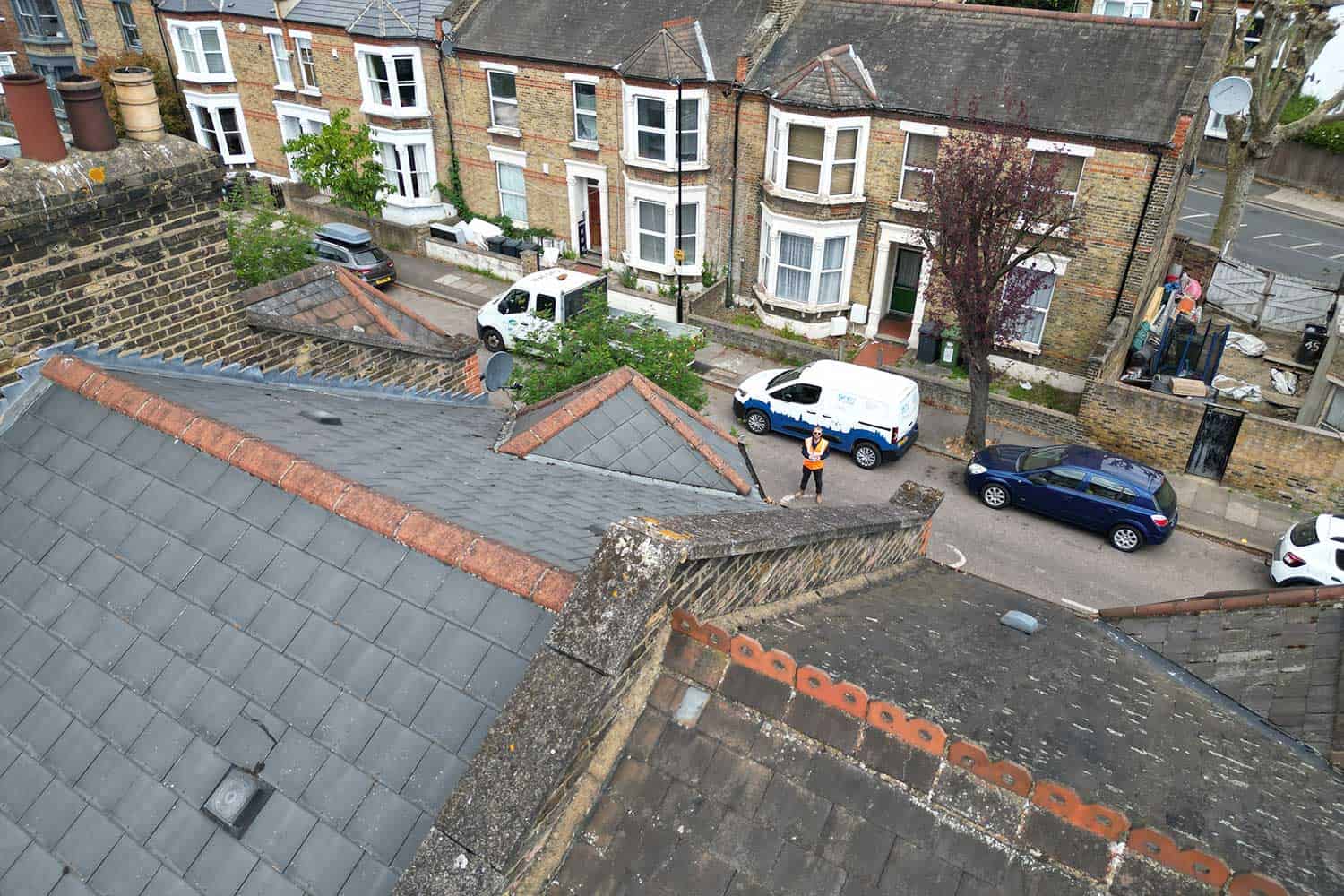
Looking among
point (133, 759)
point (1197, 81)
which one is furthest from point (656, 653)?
point (1197, 81)

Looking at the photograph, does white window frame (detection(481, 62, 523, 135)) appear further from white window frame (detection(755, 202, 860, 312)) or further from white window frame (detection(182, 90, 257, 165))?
white window frame (detection(182, 90, 257, 165))

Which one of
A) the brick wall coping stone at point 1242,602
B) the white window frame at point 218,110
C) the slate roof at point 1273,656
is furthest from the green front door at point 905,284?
the white window frame at point 218,110

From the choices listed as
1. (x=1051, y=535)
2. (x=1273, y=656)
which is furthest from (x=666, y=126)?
(x=1273, y=656)

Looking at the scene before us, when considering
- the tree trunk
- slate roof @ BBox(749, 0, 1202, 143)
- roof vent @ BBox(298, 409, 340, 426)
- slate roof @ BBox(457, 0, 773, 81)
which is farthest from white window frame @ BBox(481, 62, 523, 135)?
roof vent @ BBox(298, 409, 340, 426)

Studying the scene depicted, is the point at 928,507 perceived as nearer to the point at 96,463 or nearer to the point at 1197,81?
the point at 96,463

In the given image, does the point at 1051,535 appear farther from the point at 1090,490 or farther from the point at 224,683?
the point at 224,683

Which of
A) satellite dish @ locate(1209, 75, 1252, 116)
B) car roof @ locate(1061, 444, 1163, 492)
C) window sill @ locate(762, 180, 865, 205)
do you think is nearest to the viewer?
car roof @ locate(1061, 444, 1163, 492)
